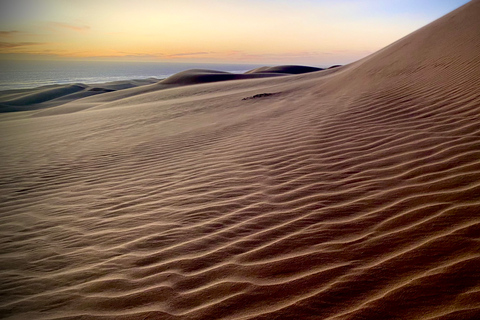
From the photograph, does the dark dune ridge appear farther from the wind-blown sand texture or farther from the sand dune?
the wind-blown sand texture

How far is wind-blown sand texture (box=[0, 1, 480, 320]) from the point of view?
1706 mm

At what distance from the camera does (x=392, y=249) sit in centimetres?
193

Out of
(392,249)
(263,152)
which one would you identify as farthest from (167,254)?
(263,152)

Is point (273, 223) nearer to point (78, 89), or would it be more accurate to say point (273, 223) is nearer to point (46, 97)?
point (46, 97)

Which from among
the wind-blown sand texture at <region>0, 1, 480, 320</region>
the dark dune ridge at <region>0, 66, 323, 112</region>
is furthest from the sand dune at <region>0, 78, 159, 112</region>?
the wind-blown sand texture at <region>0, 1, 480, 320</region>

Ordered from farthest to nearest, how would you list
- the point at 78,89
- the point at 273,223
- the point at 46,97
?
1. the point at 78,89
2. the point at 46,97
3. the point at 273,223

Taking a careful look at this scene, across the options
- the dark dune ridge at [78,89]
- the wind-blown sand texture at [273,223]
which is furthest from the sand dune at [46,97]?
the wind-blown sand texture at [273,223]

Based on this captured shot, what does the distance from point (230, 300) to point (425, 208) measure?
1517mm

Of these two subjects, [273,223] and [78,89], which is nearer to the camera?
[273,223]

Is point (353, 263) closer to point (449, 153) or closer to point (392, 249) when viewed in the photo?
point (392, 249)

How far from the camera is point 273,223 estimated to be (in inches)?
97.9

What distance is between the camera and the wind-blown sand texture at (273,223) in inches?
67.2

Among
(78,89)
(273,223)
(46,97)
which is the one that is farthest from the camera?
(78,89)

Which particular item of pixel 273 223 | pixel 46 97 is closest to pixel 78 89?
pixel 46 97
